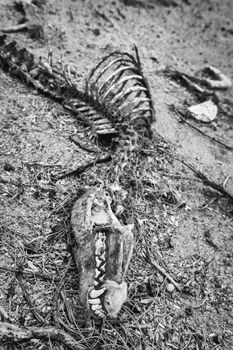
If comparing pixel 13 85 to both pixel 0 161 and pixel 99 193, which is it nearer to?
pixel 0 161

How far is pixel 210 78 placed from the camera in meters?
4.98

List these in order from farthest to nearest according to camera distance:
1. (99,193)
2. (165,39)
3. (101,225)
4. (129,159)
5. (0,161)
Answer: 1. (165,39)
2. (129,159)
3. (0,161)
4. (99,193)
5. (101,225)

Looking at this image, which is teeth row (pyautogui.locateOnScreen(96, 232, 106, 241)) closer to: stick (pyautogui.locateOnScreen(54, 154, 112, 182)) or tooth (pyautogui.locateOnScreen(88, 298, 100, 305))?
tooth (pyautogui.locateOnScreen(88, 298, 100, 305))

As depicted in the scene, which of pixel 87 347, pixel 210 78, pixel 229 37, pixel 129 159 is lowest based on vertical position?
pixel 87 347

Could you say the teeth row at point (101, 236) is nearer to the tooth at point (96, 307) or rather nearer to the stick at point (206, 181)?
the tooth at point (96, 307)

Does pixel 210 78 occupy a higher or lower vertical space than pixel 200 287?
higher

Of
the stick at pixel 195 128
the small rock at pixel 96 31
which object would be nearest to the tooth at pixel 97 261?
the stick at pixel 195 128

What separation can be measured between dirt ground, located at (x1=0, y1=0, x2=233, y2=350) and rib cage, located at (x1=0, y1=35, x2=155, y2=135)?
12 cm

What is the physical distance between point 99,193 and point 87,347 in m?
0.94

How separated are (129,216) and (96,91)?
4.14 feet

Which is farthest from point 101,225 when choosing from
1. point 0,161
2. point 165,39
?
point 165,39

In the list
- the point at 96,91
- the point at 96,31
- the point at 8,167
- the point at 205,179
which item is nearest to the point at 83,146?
the point at 96,91

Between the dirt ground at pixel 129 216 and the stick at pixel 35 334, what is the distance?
3cm

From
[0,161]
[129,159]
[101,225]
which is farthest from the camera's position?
[129,159]
